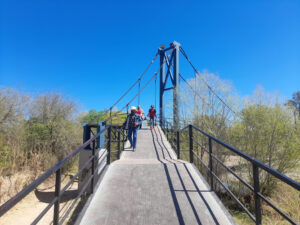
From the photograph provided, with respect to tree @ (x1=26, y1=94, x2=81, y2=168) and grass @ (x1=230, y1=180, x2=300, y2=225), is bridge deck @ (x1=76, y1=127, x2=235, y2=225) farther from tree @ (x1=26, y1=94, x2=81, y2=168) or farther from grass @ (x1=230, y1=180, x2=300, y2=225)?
tree @ (x1=26, y1=94, x2=81, y2=168)

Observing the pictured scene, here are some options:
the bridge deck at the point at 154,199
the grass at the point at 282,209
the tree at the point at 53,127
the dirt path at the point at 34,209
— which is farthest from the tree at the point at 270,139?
the tree at the point at 53,127

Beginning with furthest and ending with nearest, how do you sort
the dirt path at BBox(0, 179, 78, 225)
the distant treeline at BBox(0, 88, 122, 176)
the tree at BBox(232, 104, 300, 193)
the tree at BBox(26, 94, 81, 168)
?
1. the tree at BBox(26, 94, 81, 168)
2. the distant treeline at BBox(0, 88, 122, 176)
3. the tree at BBox(232, 104, 300, 193)
4. the dirt path at BBox(0, 179, 78, 225)

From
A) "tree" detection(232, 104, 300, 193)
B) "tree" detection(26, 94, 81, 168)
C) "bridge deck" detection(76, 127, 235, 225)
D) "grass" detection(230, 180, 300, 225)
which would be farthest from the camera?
"tree" detection(26, 94, 81, 168)

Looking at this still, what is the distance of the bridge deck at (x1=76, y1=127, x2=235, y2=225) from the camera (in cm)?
202

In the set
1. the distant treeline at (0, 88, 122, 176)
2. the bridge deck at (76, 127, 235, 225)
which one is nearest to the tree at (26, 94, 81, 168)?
the distant treeline at (0, 88, 122, 176)

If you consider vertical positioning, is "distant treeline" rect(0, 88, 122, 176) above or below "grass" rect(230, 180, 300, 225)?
above

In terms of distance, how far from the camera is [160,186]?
2768 millimetres

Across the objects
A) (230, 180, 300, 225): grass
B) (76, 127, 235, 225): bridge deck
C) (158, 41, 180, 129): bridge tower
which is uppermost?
(158, 41, 180, 129): bridge tower

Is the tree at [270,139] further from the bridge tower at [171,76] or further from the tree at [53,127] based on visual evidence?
the tree at [53,127]

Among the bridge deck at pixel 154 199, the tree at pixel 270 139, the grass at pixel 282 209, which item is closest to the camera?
the bridge deck at pixel 154 199

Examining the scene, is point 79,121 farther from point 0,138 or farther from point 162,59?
point 162,59

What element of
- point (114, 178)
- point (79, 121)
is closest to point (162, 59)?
point (79, 121)

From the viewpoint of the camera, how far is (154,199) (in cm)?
242

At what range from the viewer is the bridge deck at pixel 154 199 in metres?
2.02
